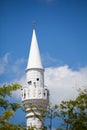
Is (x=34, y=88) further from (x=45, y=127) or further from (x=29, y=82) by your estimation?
(x=45, y=127)

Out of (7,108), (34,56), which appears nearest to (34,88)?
(34,56)

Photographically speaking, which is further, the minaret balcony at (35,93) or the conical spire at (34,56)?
the conical spire at (34,56)

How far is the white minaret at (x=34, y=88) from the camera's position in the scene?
117 feet

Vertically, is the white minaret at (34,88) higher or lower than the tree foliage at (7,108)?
higher

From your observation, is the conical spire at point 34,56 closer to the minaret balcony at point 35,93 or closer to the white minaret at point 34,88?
the white minaret at point 34,88

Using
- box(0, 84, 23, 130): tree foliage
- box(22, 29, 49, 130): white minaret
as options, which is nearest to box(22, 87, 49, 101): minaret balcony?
box(22, 29, 49, 130): white minaret

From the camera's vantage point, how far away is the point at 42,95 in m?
36.0

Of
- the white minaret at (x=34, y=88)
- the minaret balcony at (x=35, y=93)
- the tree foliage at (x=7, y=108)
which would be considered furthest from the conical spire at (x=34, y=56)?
the tree foliage at (x=7, y=108)

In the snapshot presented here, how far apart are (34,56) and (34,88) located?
10.3 ft

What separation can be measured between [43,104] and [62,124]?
8915 millimetres

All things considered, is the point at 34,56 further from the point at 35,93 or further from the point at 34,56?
the point at 35,93

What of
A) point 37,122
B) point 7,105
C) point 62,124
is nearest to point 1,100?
point 7,105

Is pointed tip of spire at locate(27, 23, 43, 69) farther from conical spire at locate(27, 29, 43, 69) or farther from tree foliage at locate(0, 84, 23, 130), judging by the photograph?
tree foliage at locate(0, 84, 23, 130)

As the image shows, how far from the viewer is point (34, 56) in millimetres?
37500
